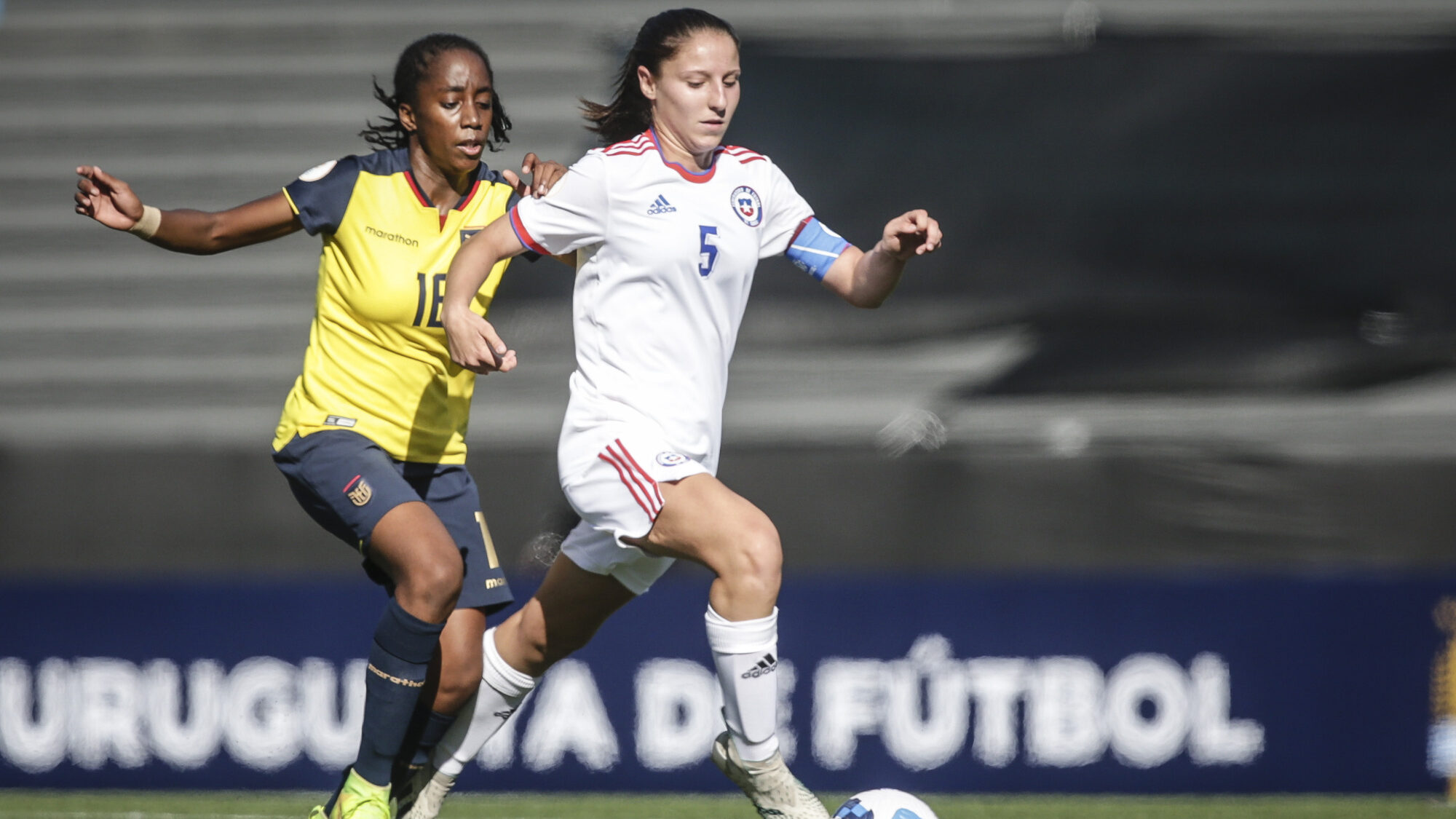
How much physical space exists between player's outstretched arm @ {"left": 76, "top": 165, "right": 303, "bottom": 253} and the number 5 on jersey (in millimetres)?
1057

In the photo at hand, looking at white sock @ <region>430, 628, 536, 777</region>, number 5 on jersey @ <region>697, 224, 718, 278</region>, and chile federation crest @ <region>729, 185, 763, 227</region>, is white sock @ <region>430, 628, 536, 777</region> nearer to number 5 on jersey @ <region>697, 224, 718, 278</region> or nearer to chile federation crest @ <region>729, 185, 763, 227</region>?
number 5 on jersey @ <region>697, 224, 718, 278</region>

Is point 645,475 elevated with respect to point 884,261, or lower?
lower

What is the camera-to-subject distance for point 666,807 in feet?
17.0

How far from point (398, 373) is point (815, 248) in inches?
43.4

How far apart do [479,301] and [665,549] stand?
3.21 feet

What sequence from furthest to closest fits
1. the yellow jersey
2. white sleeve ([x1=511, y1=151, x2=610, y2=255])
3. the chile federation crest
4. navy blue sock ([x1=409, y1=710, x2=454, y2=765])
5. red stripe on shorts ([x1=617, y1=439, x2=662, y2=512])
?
navy blue sock ([x1=409, y1=710, x2=454, y2=765]) < the yellow jersey < the chile federation crest < white sleeve ([x1=511, y1=151, x2=610, y2=255]) < red stripe on shorts ([x1=617, y1=439, x2=662, y2=512])

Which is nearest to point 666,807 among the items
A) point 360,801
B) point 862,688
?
point 862,688

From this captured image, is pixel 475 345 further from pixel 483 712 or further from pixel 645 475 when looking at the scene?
pixel 483 712

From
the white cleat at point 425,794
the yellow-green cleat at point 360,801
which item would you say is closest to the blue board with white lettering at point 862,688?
the white cleat at point 425,794

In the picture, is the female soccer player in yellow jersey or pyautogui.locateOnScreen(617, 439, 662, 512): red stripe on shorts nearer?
pyautogui.locateOnScreen(617, 439, 662, 512): red stripe on shorts

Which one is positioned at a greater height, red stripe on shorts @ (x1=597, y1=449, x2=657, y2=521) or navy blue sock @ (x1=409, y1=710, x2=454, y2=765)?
red stripe on shorts @ (x1=597, y1=449, x2=657, y2=521)

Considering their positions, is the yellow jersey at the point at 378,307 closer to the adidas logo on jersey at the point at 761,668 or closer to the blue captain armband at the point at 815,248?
the blue captain armband at the point at 815,248

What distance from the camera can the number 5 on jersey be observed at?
3.39m

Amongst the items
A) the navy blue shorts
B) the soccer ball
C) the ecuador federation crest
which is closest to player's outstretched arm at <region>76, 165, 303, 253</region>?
the navy blue shorts
